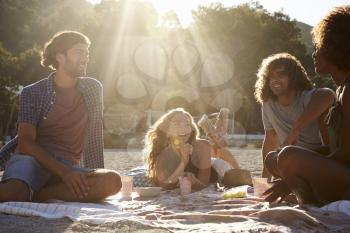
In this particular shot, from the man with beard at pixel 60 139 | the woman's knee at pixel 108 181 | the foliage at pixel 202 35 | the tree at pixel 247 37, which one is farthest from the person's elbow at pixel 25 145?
the tree at pixel 247 37

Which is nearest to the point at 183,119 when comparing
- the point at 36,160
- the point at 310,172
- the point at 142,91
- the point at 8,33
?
the point at 36,160

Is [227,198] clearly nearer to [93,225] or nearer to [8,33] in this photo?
[93,225]

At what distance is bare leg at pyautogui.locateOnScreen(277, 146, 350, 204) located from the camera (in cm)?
375

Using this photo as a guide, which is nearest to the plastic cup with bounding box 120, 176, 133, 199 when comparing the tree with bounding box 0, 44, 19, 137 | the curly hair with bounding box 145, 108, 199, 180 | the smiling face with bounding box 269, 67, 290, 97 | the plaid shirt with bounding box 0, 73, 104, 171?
the plaid shirt with bounding box 0, 73, 104, 171

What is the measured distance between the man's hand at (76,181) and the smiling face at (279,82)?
6.48ft

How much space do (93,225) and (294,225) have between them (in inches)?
49.2

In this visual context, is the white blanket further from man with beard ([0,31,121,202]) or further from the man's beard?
the man's beard

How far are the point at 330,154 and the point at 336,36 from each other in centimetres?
83

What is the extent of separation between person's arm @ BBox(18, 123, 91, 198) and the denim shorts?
0.18 feet

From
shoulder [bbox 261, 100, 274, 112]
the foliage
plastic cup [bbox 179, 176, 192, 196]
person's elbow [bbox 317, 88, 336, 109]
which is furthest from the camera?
the foliage

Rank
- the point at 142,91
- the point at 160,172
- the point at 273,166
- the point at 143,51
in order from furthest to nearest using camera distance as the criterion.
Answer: the point at 143,51
the point at 142,91
the point at 160,172
the point at 273,166

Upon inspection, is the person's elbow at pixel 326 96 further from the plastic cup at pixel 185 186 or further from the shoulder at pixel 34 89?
the shoulder at pixel 34 89

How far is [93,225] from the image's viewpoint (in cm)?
355

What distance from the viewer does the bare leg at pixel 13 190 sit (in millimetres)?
4582
